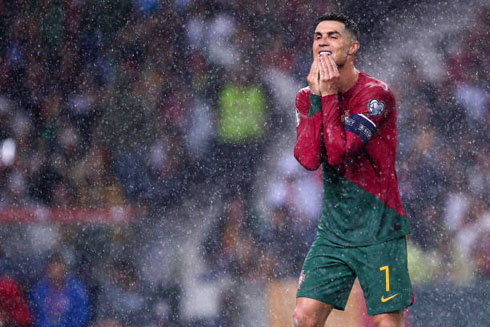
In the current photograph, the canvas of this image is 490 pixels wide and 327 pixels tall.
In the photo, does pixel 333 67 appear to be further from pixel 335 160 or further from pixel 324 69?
pixel 335 160

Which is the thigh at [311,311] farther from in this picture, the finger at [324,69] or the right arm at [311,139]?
the finger at [324,69]

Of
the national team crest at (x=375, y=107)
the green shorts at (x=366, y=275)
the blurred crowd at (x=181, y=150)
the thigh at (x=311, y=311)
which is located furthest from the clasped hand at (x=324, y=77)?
the blurred crowd at (x=181, y=150)

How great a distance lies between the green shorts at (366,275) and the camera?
8.23ft

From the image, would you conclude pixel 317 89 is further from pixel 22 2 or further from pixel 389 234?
pixel 22 2

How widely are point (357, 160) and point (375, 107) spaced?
0.21m

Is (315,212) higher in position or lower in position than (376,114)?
higher

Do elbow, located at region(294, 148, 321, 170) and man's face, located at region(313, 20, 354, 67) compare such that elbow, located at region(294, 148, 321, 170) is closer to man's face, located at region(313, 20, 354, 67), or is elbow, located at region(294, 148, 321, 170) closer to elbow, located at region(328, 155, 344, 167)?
elbow, located at region(328, 155, 344, 167)

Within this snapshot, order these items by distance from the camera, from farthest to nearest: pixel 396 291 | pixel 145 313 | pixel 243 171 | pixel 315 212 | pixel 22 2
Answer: pixel 22 2, pixel 243 171, pixel 315 212, pixel 145 313, pixel 396 291

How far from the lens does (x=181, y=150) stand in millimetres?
6340

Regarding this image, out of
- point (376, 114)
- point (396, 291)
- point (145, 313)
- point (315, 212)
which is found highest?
point (315, 212)

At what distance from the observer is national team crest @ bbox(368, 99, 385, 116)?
2564 millimetres

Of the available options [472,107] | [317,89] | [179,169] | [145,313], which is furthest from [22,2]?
[317,89]

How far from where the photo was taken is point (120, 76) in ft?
22.0

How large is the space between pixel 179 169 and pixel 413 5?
104 inches
